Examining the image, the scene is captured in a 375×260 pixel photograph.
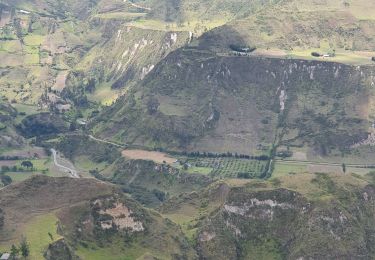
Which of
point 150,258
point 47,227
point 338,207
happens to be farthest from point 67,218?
point 338,207

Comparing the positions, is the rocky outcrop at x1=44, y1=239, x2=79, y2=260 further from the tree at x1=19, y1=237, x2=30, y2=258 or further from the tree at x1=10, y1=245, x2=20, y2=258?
the tree at x1=10, y1=245, x2=20, y2=258

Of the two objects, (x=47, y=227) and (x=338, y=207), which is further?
(x=338, y=207)

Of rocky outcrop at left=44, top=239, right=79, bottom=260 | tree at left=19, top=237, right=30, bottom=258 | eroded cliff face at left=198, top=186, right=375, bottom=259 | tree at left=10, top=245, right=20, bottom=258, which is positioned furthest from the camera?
eroded cliff face at left=198, top=186, right=375, bottom=259

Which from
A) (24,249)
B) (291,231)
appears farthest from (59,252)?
(291,231)

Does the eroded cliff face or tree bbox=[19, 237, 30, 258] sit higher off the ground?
tree bbox=[19, 237, 30, 258]

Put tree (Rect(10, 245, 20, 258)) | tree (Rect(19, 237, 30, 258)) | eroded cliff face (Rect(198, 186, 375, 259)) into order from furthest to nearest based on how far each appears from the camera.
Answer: eroded cliff face (Rect(198, 186, 375, 259)), tree (Rect(19, 237, 30, 258)), tree (Rect(10, 245, 20, 258))

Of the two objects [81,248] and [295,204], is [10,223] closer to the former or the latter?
[81,248]

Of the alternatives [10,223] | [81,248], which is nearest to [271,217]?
[81,248]

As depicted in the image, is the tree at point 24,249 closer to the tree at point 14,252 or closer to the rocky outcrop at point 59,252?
the tree at point 14,252

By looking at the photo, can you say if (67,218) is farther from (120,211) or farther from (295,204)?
(295,204)

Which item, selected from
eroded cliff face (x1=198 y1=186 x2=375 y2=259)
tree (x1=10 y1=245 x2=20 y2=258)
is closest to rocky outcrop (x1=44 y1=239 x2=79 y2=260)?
tree (x1=10 y1=245 x2=20 y2=258)
